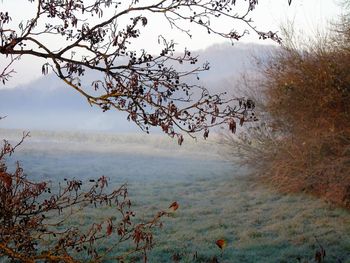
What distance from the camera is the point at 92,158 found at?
28.2 m

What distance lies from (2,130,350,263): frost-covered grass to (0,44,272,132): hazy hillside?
3466 cm

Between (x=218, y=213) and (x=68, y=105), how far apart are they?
214ft

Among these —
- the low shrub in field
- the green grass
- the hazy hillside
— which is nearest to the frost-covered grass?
the green grass

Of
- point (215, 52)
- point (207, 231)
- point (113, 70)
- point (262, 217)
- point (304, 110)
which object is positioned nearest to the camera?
point (113, 70)

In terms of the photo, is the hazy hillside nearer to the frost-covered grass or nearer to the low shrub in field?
the frost-covered grass

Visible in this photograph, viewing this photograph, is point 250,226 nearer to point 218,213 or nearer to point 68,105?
point 218,213

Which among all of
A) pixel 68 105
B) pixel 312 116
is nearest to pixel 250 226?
pixel 312 116

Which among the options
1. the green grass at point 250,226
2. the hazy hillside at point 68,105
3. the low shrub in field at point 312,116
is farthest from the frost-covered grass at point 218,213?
the hazy hillside at point 68,105

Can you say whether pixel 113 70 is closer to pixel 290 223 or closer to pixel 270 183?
pixel 290 223

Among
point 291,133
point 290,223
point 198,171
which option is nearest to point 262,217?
point 290,223


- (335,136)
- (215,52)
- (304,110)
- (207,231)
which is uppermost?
(215,52)

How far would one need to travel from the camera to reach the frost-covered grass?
28.9ft

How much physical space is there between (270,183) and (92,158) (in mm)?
14272

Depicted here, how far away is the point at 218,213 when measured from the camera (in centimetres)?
1308
